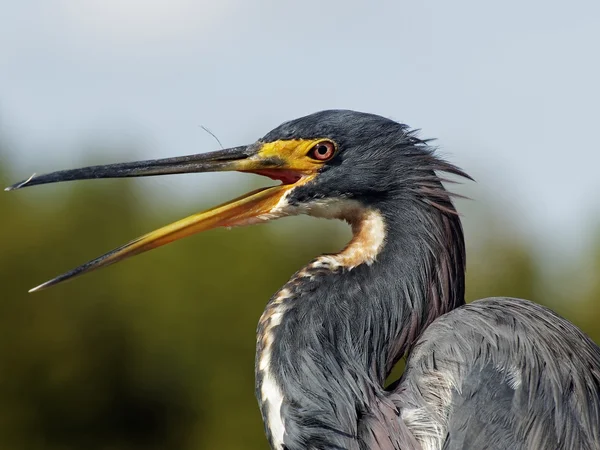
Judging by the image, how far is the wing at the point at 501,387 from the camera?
4.60 meters

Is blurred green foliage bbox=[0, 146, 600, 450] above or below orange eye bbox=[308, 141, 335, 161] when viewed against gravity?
below

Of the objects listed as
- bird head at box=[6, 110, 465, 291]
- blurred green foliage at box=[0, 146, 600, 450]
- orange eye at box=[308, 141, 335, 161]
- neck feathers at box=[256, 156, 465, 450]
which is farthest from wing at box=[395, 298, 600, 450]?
blurred green foliage at box=[0, 146, 600, 450]

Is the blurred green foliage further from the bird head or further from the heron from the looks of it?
the heron

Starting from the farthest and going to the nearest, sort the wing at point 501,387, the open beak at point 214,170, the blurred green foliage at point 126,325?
the blurred green foliage at point 126,325
the open beak at point 214,170
the wing at point 501,387

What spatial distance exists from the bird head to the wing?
0.71m

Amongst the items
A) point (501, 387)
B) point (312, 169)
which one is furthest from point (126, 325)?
point (501, 387)

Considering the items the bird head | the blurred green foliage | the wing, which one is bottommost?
the blurred green foliage

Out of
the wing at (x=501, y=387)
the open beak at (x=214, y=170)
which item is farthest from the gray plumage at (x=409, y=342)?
the open beak at (x=214, y=170)

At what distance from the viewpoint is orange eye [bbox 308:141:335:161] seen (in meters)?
5.05

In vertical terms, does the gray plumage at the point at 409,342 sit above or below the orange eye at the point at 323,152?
below

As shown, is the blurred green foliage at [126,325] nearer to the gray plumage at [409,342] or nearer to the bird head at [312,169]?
the bird head at [312,169]

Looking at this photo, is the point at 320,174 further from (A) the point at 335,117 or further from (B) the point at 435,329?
(B) the point at 435,329

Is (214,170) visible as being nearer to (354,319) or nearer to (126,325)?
(354,319)

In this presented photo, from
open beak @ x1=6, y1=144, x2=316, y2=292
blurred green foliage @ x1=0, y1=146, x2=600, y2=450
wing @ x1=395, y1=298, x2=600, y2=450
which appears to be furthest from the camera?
blurred green foliage @ x1=0, y1=146, x2=600, y2=450
